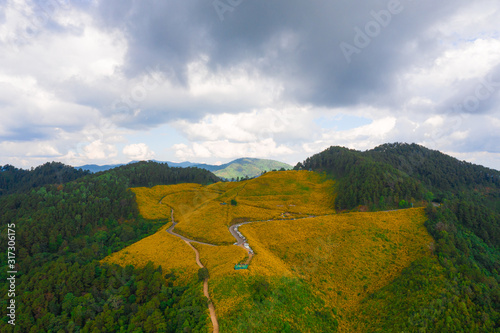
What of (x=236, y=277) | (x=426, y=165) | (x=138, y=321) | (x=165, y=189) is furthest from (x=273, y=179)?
(x=426, y=165)

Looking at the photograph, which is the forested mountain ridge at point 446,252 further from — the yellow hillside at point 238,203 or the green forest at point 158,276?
the yellow hillside at point 238,203

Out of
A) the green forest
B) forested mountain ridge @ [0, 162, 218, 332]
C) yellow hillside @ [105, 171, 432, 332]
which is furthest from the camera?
forested mountain ridge @ [0, 162, 218, 332]

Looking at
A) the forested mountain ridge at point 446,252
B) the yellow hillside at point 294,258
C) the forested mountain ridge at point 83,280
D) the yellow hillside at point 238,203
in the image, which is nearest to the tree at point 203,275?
the yellow hillside at point 294,258

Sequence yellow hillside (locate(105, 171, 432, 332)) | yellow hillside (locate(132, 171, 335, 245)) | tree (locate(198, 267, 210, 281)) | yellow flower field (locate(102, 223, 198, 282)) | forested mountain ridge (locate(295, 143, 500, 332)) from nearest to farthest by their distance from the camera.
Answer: forested mountain ridge (locate(295, 143, 500, 332)) < yellow hillside (locate(105, 171, 432, 332)) < tree (locate(198, 267, 210, 281)) < yellow flower field (locate(102, 223, 198, 282)) < yellow hillside (locate(132, 171, 335, 245))

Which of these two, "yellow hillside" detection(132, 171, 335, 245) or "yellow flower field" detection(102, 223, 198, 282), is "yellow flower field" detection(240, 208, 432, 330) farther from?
"yellow flower field" detection(102, 223, 198, 282)

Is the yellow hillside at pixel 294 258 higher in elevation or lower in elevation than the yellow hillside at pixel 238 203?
lower

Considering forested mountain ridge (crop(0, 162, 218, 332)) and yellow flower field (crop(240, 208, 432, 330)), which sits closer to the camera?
forested mountain ridge (crop(0, 162, 218, 332))

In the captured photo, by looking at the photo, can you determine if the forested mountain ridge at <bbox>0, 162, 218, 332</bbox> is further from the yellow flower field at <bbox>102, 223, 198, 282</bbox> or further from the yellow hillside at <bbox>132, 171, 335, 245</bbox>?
the yellow hillside at <bbox>132, 171, 335, 245</bbox>

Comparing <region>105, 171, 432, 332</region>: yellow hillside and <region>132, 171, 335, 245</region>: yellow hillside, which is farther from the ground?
<region>132, 171, 335, 245</region>: yellow hillside

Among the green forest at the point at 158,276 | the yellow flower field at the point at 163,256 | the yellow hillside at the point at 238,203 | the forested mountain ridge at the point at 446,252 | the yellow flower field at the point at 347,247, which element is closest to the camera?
the forested mountain ridge at the point at 446,252

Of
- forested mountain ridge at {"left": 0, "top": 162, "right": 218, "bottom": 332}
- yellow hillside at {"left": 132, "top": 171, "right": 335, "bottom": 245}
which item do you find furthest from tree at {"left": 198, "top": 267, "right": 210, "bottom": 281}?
yellow hillside at {"left": 132, "top": 171, "right": 335, "bottom": 245}

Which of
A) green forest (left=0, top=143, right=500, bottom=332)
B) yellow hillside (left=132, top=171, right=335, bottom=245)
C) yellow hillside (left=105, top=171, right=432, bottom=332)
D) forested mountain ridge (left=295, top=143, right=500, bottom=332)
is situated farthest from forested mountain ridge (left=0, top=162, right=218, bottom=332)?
forested mountain ridge (left=295, top=143, right=500, bottom=332)
